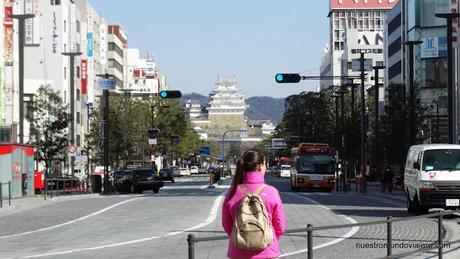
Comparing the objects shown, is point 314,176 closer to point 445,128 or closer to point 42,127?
point 42,127

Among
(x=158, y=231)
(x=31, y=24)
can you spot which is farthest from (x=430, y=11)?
→ (x=158, y=231)

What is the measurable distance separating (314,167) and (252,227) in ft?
187

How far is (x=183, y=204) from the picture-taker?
41.0 meters

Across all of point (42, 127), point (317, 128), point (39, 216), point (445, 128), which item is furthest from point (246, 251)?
point (317, 128)

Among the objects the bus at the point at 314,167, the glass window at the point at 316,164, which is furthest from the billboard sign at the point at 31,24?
the glass window at the point at 316,164

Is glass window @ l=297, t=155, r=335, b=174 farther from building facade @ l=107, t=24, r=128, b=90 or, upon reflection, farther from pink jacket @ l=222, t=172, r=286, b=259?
building facade @ l=107, t=24, r=128, b=90

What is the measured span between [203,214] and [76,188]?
34394 millimetres

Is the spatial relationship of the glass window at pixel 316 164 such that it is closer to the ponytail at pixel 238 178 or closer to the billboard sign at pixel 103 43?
the ponytail at pixel 238 178

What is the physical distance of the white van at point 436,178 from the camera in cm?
2980

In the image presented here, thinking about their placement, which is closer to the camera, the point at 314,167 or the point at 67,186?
the point at 67,186

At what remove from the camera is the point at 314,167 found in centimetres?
6525

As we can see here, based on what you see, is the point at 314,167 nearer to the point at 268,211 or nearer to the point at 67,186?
the point at 67,186

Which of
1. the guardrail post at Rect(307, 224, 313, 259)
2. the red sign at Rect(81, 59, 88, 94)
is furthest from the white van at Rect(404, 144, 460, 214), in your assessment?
the red sign at Rect(81, 59, 88, 94)

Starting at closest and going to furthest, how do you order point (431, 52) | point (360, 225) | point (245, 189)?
point (245, 189), point (360, 225), point (431, 52)
